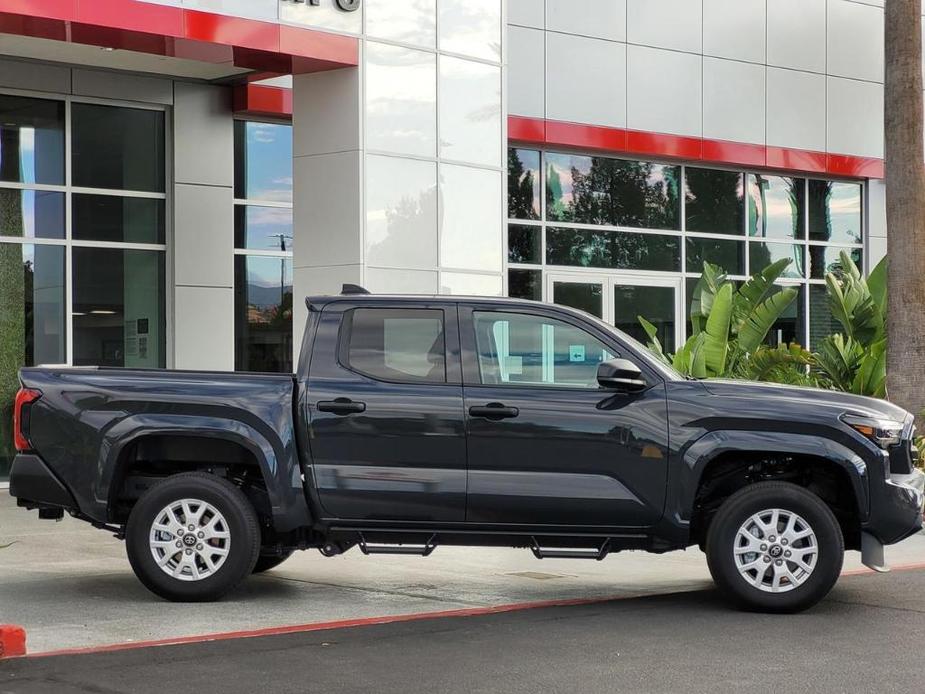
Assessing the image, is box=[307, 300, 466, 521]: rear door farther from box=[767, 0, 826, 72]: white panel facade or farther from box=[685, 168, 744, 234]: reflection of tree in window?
box=[767, 0, 826, 72]: white panel facade

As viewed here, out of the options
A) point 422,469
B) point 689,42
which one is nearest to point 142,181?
point 689,42

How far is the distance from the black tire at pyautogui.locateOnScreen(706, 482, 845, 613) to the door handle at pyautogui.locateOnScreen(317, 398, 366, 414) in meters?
2.29

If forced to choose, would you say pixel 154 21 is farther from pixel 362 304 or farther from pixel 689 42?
pixel 689 42

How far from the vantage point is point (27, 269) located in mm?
16625

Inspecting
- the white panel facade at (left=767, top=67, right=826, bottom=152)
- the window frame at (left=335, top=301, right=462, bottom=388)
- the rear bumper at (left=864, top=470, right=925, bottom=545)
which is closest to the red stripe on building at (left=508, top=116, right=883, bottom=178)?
the white panel facade at (left=767, top=67, right=826, bottom=152)

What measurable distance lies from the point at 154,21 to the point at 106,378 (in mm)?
6412

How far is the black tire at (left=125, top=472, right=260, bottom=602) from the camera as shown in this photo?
859cm

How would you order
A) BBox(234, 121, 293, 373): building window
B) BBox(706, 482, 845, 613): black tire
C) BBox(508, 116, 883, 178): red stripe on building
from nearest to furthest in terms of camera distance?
BBox(706, 482, 845, 613): black tire → BBox(234, 121, 293, 373): building window → BBox(508, 116, 883, 178): red stripe on building

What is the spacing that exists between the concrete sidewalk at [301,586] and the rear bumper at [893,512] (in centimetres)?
154

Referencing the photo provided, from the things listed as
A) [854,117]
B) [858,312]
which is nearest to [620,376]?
[858,312]

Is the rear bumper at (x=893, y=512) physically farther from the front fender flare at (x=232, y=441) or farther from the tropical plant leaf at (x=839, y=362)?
the tropical plant leaf at (x=839, y=362)

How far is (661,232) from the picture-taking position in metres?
21.8

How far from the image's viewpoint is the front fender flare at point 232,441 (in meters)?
8.62

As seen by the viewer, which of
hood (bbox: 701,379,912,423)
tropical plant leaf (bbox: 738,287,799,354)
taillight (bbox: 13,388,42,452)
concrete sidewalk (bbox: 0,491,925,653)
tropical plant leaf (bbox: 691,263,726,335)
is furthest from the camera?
tropical plant leaf (bbox: 691,263,726,335)
